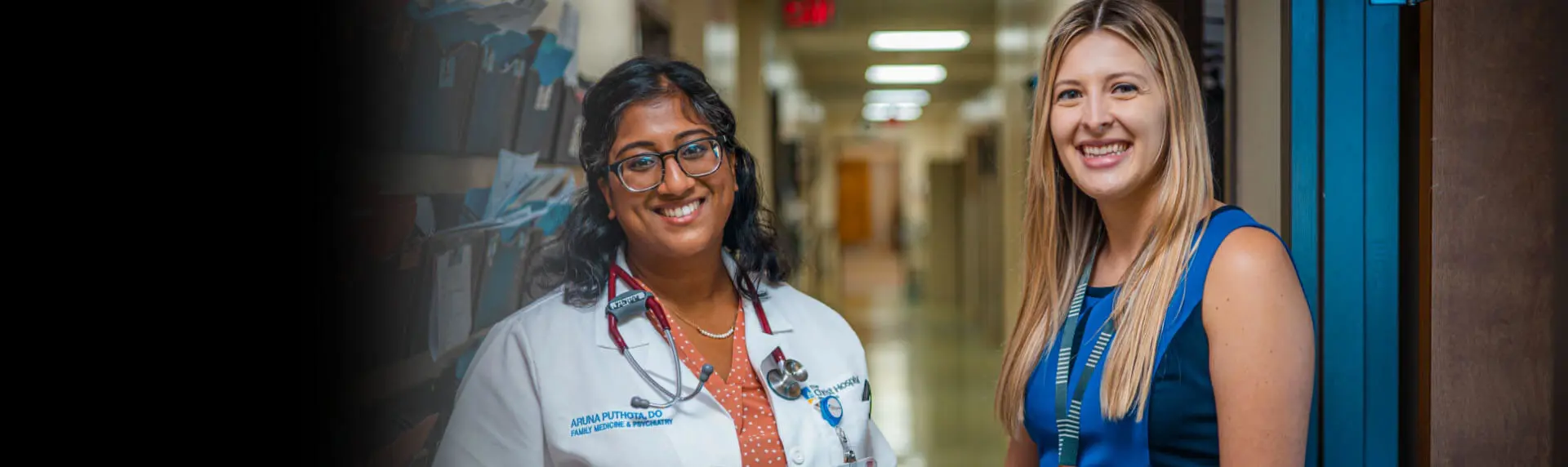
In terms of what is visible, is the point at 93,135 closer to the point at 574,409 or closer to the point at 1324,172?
the point at 574,409

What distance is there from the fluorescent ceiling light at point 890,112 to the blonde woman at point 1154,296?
12734 millimetres

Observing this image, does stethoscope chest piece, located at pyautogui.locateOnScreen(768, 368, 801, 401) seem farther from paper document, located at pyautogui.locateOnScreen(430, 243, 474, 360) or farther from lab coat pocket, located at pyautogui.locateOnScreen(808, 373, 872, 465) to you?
paper document, located at pyautogui.locateOnScreen(430, 243, 474, 360)

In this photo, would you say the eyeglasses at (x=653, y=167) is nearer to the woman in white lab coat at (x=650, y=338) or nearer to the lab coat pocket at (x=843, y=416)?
the woman in white lab coat at (x=650, y=338)

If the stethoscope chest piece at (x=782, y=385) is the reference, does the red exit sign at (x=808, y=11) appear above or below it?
above

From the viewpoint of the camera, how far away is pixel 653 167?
1.22m

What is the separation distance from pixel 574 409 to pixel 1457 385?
131cm

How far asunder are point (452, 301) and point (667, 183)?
28 centimetres

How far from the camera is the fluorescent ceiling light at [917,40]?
795cm

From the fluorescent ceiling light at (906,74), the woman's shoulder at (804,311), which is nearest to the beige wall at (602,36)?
the woman's shoulder at (804,311)

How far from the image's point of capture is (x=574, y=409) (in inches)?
48.9

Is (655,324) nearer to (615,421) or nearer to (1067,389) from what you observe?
(615,421)

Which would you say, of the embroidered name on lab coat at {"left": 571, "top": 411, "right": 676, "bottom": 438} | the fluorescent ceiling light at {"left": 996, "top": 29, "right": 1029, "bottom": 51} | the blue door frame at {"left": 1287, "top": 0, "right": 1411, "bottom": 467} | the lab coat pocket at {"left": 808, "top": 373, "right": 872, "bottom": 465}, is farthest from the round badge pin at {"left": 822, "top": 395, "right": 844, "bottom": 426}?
the fluorescent ceiling light at {"left": 996, "top": 29, "right": 1029, "bottom": 51}

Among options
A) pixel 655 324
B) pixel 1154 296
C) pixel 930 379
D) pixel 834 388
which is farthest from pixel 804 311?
pixel 930 379

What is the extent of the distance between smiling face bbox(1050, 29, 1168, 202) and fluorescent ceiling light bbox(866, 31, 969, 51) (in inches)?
258
